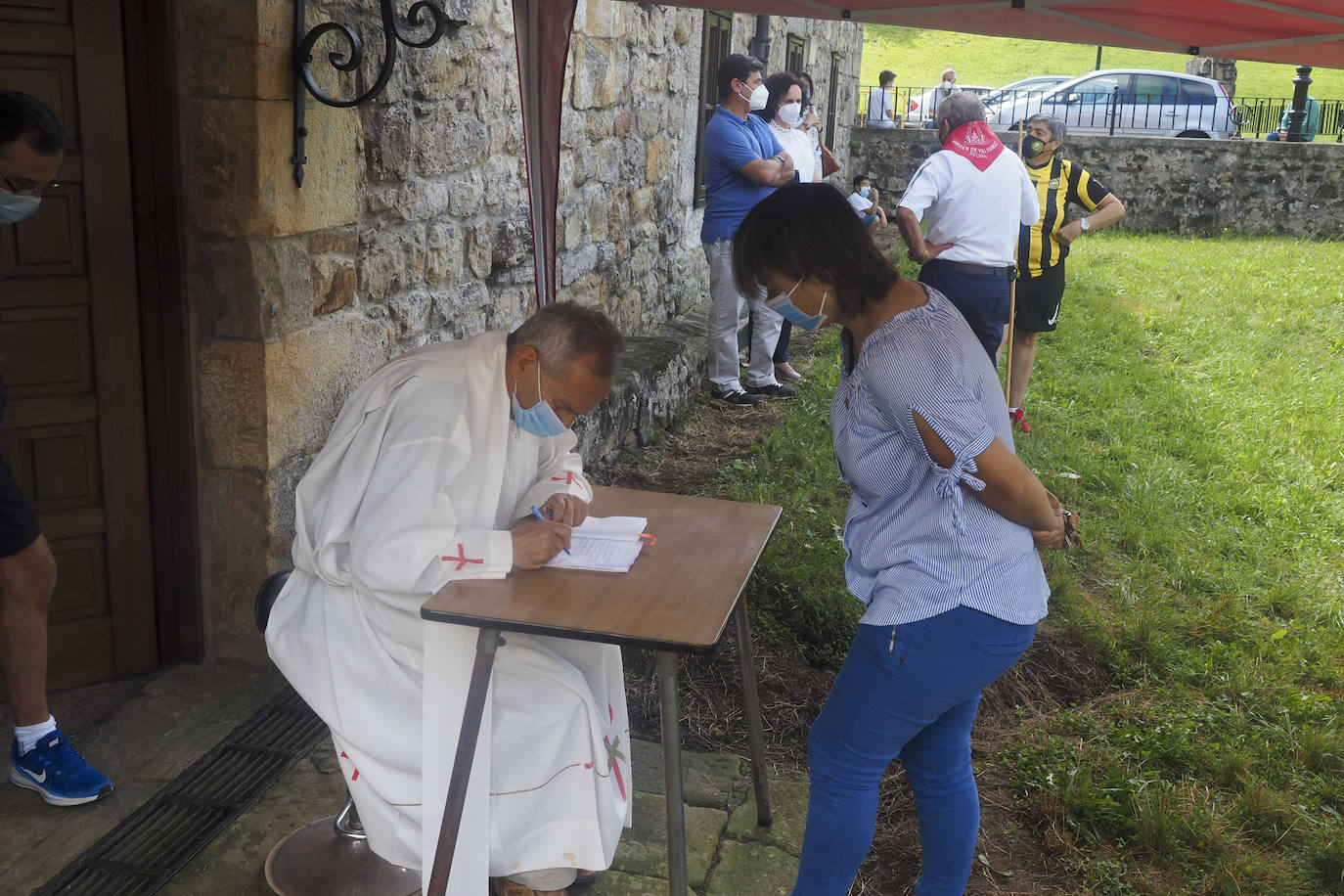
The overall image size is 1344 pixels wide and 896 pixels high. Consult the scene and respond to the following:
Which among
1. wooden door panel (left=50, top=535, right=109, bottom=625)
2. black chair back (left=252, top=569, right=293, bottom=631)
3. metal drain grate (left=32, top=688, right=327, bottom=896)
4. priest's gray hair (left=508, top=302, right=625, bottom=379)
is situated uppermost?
priest's gray hair (left=508, top=302, right=625, bottom=379)

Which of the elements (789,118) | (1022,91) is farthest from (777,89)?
(1022,91)

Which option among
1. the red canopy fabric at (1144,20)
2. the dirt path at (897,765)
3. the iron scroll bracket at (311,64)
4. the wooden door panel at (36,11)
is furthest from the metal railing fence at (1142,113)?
the wooden door panel at (36,11)

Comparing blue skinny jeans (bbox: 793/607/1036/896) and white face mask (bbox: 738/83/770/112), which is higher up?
white face mask (bbox: 738/83/770/112)

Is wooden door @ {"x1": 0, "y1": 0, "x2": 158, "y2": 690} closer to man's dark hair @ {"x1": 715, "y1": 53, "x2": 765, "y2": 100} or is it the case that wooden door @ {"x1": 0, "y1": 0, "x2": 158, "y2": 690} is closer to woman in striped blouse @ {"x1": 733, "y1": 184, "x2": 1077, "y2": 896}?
woman in striped blouse @ {"x1": 733, "y1": 184, "x2": 1077, "y2": 896}

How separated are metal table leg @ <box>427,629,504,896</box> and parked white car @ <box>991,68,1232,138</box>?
1643cm

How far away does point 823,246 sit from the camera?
2039 mm

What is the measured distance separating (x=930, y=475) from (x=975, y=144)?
3.69 m

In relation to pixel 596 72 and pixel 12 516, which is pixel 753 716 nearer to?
pixel 12 516

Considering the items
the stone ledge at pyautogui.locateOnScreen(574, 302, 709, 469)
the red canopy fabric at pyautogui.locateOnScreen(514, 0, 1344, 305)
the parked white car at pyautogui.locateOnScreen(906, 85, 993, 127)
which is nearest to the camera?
the red canopy fabric at pyautogui.locateOnScreen(514, 0, 1344, 305)

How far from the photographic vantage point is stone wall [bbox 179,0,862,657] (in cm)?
290

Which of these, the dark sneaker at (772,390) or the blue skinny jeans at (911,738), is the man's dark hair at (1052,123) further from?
the blue skinny jeans at (911,738)

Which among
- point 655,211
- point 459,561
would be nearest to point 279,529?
point 459,561

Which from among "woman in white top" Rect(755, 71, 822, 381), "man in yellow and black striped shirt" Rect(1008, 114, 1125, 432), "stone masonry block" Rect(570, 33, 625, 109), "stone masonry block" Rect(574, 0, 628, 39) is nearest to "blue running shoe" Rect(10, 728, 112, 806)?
"stone masonry block" Rect(570, 33, 625, 109)

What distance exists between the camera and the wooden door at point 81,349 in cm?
274
